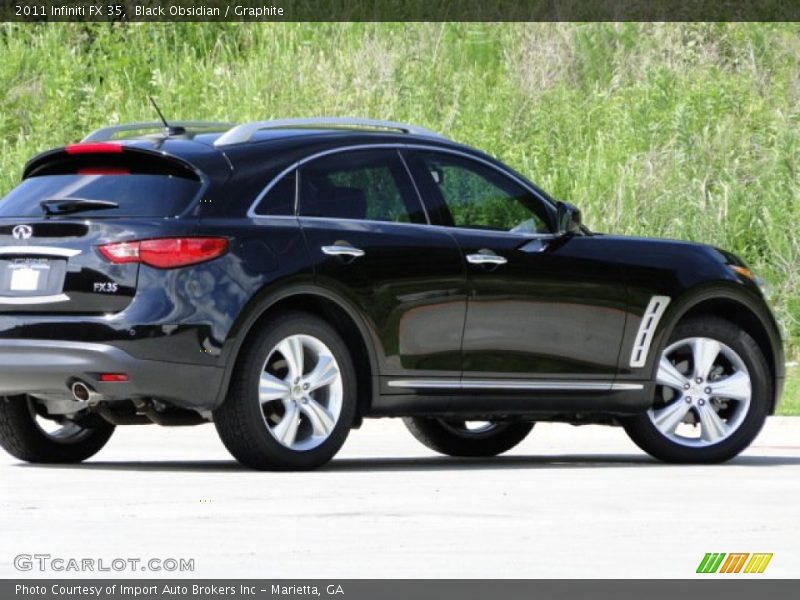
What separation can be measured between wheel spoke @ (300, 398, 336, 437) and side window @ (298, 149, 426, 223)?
100cm

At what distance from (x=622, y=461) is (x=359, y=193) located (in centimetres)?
252

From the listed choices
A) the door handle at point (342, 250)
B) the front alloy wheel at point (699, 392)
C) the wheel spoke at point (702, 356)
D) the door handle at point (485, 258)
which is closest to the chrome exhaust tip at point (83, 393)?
the door handle at point (342, 250)

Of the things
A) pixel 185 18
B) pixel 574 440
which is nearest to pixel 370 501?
pixel 574 440

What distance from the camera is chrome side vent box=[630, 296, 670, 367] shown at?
40.0ft

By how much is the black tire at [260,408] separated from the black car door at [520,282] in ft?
2.60

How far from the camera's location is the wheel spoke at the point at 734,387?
488 inches

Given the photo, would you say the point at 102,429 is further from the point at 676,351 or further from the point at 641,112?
the point at 641,112

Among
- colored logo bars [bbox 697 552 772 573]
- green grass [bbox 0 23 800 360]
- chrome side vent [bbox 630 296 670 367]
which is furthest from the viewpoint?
green grass [bbox 0 23 800 360]

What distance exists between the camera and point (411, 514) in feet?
30.1

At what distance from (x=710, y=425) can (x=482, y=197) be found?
189cm

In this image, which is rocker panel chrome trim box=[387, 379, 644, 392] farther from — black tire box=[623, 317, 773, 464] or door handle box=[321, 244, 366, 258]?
→ door handle box=[321, 244, 366, 258]

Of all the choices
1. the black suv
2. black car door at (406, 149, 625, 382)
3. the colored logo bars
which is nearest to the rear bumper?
the black suv

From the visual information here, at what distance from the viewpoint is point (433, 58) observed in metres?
28.7

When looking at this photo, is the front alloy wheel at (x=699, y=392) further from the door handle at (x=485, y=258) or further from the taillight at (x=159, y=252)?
the taillight at (x=159, y=252)
